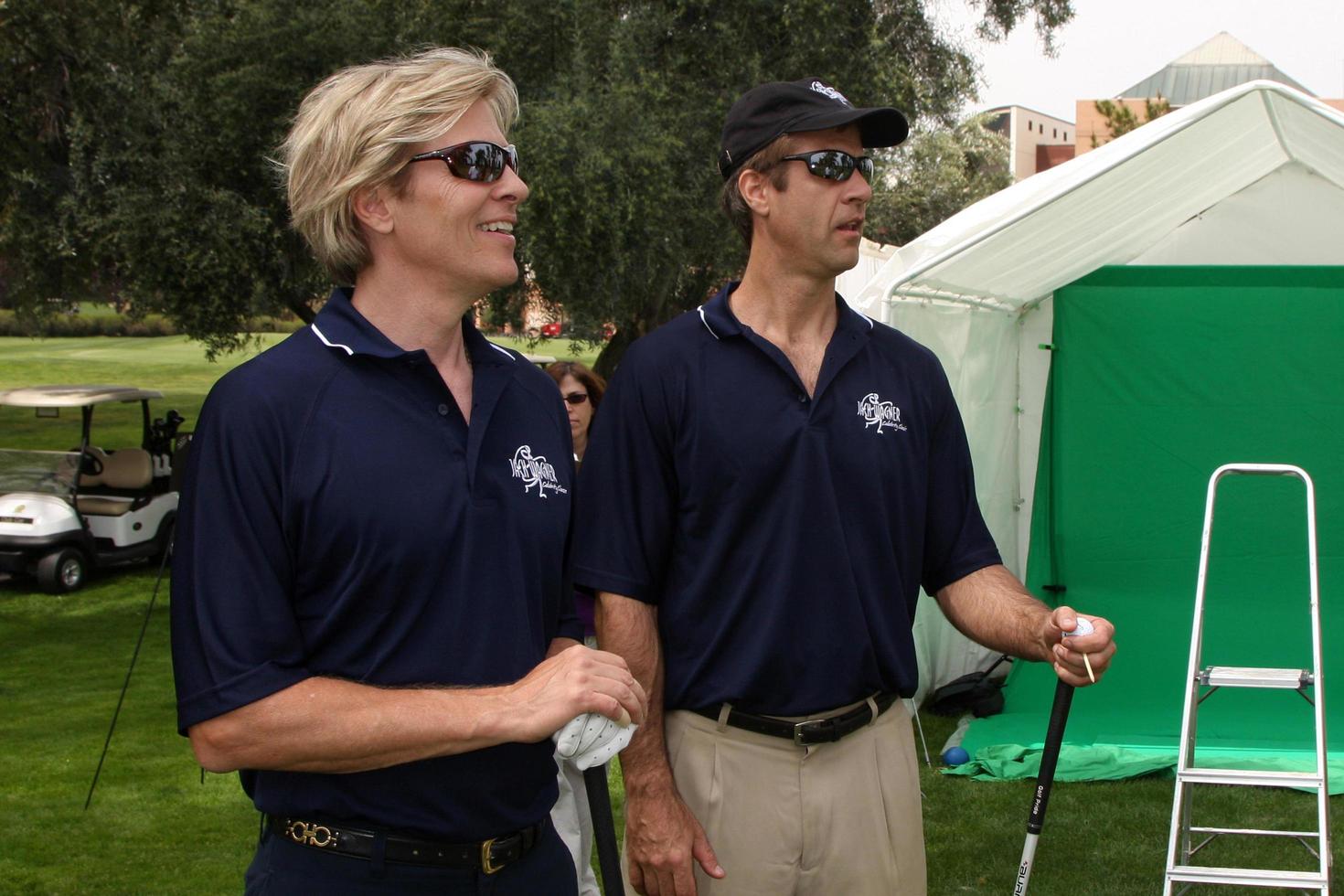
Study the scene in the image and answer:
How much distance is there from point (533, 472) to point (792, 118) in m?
1.09

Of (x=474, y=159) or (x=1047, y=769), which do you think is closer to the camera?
(x=474, y=159)

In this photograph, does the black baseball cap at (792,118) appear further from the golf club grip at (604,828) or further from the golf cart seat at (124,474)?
the golf cart seat at (124,474)

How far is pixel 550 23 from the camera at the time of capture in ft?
39.5

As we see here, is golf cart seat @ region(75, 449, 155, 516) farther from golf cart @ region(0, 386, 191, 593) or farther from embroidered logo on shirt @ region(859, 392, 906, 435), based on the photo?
embroidered logo on shirt @ region(859, 392, 906, 435)

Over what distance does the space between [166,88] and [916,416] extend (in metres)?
10.7

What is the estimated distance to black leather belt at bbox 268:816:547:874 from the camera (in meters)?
1.86

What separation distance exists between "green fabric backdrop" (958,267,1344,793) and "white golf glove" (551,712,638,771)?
5.86 meters

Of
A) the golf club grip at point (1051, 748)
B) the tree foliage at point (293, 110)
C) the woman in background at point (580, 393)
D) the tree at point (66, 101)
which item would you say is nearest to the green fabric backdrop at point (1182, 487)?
the golf club grip at point (1051, 748)

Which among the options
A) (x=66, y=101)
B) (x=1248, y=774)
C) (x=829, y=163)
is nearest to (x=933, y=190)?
(x=66, y=101)

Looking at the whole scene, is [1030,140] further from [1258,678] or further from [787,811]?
[787,811]

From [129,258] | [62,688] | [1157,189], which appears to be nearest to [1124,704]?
[1157,189]

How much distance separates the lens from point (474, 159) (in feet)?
6.81

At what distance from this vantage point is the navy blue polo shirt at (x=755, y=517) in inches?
99.9

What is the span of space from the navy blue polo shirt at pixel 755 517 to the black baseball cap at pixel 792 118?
424 mm
